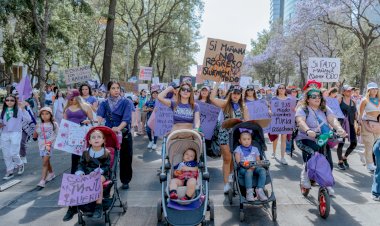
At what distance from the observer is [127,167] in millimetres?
6551

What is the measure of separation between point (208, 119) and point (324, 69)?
16.4ft

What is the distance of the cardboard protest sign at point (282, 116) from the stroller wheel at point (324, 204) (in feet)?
11.2

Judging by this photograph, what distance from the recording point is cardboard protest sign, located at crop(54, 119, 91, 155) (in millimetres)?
6168

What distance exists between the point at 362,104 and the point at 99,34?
31.9 m

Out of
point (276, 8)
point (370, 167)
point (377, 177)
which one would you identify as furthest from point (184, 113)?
point (276, 8)

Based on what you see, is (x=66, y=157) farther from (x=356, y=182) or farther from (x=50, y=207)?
(x=356, y=182)

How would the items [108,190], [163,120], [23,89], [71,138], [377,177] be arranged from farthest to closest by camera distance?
[163,120] < [23,89] < [71,138] < [377,177] < [108,190]

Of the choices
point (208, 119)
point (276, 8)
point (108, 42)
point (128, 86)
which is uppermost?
point (276, 8)

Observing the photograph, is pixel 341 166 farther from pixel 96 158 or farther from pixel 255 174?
pixel 96 158

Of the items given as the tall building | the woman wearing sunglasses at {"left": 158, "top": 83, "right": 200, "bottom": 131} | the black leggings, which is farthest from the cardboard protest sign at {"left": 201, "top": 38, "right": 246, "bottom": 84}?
the tall building

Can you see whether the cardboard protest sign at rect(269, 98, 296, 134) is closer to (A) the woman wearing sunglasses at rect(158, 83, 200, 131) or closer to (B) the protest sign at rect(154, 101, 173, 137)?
(B) the protest sign at rect(154, 101, 173, 137)

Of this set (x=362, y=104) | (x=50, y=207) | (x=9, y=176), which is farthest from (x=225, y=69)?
(x=9, y=176)

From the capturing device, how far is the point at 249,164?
523cm

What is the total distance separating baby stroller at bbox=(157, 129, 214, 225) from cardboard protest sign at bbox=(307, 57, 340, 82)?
658 cm
